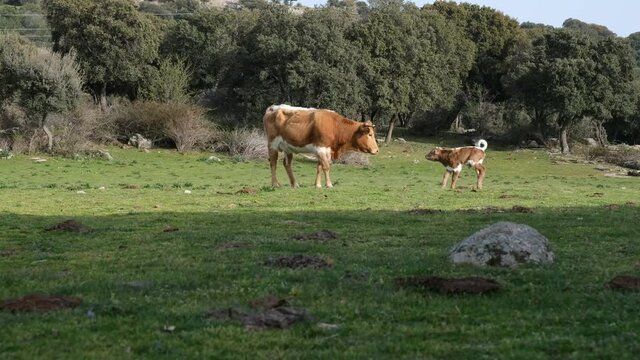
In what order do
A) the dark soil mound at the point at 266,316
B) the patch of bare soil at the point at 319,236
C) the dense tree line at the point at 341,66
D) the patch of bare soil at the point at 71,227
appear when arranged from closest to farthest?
the dark soil mound at the point at 266,316, the patch of bare soil at the point at 319,236, the patch of bare soil at the point at 71,227, the dense tree line at the point at 341,66

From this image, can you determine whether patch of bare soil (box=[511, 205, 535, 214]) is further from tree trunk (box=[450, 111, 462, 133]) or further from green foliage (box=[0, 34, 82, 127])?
tree trunk (box=[450, 111, 462, 133])

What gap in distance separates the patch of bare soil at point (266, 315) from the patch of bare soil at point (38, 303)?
174cm

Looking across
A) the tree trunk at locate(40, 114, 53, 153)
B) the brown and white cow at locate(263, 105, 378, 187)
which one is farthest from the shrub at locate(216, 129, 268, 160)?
the brown and white cow at locate(263, 105, 378, 187)

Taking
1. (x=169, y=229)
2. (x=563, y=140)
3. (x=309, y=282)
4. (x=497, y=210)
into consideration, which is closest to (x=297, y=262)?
(x=309, y=282)

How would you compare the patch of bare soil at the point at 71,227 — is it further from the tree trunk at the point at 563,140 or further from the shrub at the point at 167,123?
the tree trunk at the point at 563,140

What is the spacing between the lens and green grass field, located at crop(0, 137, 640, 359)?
7020 millimetres

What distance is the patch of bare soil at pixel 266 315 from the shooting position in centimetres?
768

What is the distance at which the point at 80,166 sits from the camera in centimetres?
4512

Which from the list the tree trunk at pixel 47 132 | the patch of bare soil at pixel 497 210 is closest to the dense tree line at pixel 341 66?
the tree trunk at pixel 47 132

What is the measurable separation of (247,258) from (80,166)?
36.0 m

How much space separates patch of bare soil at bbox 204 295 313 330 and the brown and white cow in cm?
1957

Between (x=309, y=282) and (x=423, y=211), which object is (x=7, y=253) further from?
(x=423, y=211)

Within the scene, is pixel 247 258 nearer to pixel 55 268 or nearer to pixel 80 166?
pixel 55 268

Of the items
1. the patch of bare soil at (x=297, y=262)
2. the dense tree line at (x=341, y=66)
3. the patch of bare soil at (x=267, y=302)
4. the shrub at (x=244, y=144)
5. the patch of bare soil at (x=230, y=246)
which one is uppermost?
the dense tree line at (x=341, y=66)
